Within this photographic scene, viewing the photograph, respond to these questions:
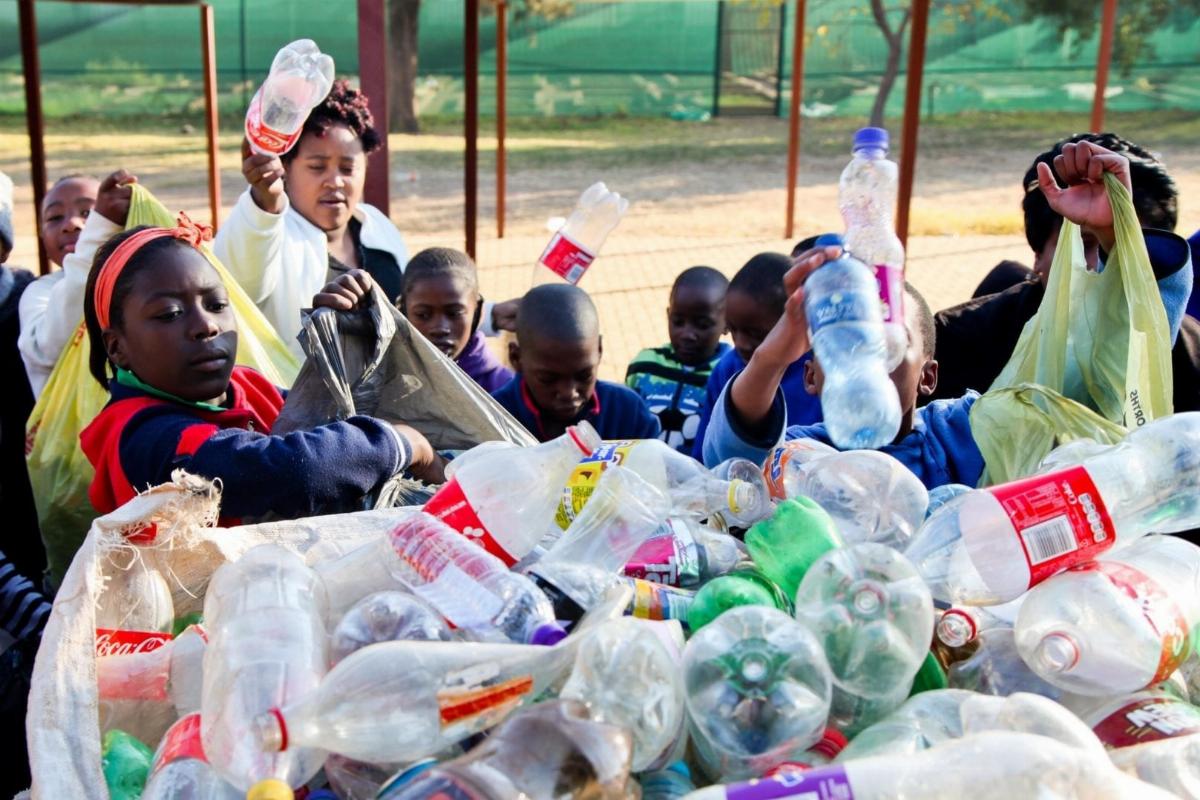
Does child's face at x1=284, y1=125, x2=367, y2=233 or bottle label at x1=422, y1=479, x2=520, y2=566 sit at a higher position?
child's face at x1=284, y1=125, x2=367, y2=233

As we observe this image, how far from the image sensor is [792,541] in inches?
83.9

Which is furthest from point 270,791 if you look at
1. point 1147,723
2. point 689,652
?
point 1147,723

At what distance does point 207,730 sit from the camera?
5.86ft

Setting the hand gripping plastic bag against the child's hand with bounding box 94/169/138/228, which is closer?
the hand gripping plastic bag

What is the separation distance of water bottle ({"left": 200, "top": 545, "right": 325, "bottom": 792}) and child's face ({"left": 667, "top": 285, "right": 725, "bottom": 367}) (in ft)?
8.41

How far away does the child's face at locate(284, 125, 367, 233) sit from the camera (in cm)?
440

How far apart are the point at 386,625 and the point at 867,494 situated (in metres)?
0.98

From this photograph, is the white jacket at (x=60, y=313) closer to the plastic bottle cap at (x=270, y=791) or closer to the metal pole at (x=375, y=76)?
the plastic bottle cap at (x=270, y=791)

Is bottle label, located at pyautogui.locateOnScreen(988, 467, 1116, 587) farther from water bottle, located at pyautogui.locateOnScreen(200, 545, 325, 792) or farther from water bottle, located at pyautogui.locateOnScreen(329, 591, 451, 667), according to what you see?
water bottle, located at pyautogui.locateOnScreen(200, 545, 325, 792)

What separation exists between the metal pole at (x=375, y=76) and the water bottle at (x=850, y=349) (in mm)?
4473

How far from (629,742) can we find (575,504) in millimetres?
939

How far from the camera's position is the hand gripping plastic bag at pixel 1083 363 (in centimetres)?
257

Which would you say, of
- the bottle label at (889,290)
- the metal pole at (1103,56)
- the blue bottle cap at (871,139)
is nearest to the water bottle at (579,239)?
the blue bottle cap at (871,139)

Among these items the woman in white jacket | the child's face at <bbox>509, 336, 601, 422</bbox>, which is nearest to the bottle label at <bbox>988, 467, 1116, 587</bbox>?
the child's face at <bbox>509, 336, 601, 422</bbox>
